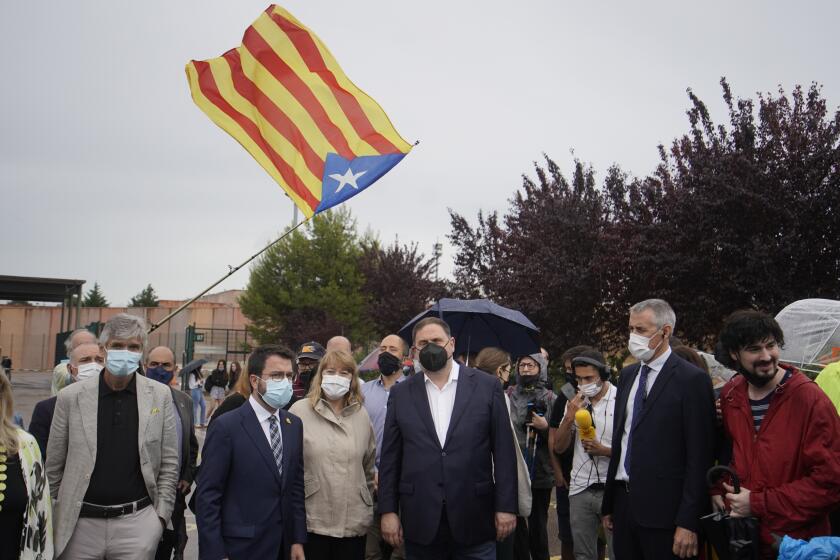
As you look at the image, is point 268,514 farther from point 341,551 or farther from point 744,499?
point 744,499

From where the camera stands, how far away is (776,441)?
396 cm

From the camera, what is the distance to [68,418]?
4582mm

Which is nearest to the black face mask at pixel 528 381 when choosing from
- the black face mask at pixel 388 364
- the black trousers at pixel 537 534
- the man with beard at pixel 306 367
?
the black trousers at pixel 537 534

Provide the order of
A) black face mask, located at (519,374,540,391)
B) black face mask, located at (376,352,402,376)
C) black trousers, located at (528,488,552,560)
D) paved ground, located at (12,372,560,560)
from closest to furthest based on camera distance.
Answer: black face mask, located at (376,352,402,376) → black trousers, located at (528,488,552,560) → black face mask, located at (519,374,540,391) → paved ground, located at (12,372,560,560)

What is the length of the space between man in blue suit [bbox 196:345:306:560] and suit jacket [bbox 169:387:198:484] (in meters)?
0.75

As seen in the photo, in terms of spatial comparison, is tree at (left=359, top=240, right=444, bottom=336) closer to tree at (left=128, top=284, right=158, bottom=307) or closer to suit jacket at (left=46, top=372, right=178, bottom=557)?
suit jacket at (left=46, top=372, right=178, bottom=557)

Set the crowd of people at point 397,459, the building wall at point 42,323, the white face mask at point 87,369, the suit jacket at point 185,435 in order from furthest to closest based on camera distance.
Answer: the building wall at point 42,323
the white face mask at point 87,369
the suit jacket at point 185,435
the crowd of people at point 397,459

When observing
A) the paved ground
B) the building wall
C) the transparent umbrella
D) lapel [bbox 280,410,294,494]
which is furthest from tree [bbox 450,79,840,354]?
the building wall

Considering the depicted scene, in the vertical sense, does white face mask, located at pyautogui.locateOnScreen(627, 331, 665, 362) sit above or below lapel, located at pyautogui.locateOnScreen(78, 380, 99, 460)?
above

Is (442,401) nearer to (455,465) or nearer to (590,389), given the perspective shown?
(455,465)

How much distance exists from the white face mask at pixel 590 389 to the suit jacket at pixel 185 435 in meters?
3.17

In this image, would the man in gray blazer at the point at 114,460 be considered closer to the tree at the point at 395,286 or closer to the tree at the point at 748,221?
the tree at the point at 748,221

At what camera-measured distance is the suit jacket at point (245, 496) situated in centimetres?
441

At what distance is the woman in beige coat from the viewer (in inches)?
200
